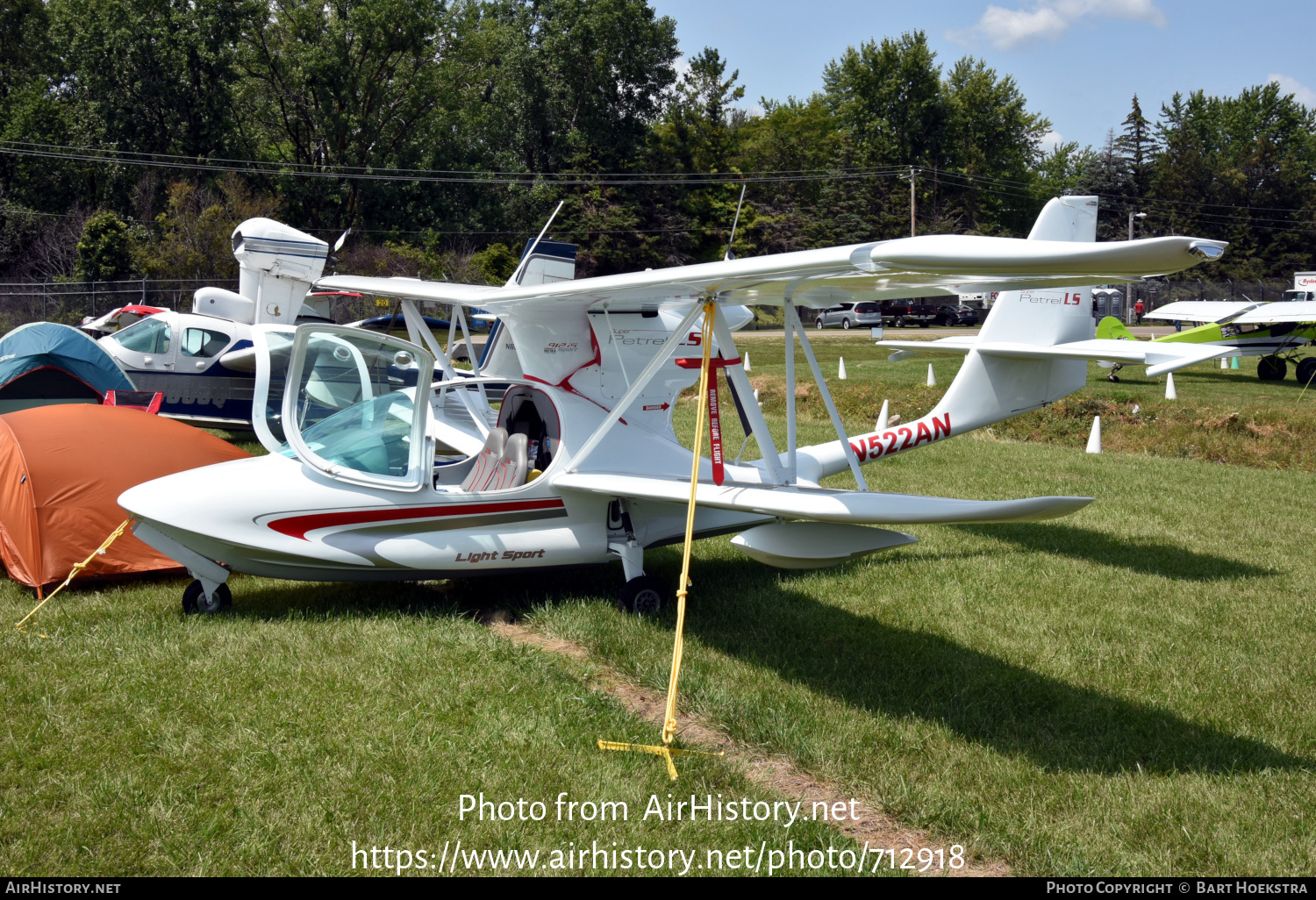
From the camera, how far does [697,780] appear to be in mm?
4285

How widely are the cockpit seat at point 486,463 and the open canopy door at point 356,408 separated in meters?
0.73

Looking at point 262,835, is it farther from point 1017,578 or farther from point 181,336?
point 181,336

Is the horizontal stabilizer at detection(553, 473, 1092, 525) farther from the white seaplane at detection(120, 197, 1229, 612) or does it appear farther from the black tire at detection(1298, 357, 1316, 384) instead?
the black tire at detection(1298, 357, 1316, 384)

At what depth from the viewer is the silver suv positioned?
4569 centimetres

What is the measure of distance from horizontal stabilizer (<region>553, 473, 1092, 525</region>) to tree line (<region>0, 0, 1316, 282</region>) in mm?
34425

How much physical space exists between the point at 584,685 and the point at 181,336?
454 inches

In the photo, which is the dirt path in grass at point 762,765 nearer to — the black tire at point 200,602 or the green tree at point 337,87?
the black tire at point 200,602

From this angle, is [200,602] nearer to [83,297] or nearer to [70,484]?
[70,484]

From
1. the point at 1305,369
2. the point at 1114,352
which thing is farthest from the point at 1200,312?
the point at 1114,352

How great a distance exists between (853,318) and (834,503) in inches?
1696

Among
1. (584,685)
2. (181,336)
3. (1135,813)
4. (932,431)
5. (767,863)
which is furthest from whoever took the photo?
(181,336)

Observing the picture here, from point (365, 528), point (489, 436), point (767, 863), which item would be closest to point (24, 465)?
point (365, 528)

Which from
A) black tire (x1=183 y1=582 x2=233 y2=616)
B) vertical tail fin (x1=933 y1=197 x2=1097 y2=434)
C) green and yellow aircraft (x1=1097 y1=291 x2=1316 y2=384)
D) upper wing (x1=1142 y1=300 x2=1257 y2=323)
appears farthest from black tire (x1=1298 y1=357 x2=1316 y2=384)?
black tire (x1=183 y1=582 x2=233 y2=616)

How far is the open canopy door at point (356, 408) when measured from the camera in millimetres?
6215
